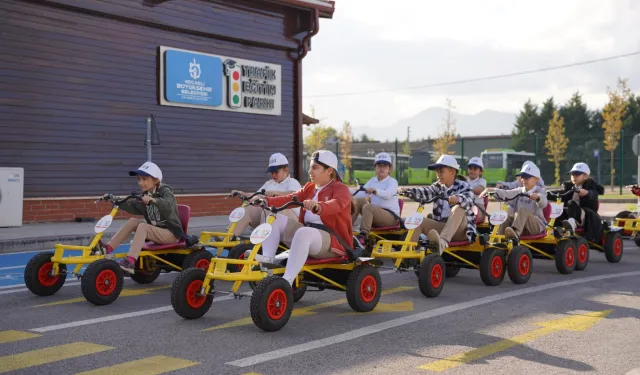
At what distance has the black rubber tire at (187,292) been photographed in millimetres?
7008

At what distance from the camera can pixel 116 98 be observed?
19.5 meters

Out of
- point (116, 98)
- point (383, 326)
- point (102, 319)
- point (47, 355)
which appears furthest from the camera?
point (116, 98)

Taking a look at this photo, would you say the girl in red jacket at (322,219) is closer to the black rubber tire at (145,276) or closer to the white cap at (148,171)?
the white cap at (148,171)

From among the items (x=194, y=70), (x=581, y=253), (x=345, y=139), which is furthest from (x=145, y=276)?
(x=345, y=139)

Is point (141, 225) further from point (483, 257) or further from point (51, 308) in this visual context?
point (483, 257)

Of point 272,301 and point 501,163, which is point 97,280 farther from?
point 501,163

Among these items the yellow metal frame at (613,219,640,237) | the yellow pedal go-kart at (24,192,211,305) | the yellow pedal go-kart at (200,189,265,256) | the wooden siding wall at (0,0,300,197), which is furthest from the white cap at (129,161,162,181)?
the yellow metal frame at (613,219,640,237)

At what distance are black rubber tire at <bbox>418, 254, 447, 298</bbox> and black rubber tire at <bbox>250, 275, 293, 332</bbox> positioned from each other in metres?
2.14

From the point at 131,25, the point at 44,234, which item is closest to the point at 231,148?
the point at 131,25

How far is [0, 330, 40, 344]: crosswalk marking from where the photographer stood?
646 centimetres

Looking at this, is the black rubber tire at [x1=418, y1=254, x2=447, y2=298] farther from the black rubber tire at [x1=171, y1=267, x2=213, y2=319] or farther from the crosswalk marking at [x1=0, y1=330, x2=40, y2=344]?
the crosswalk marking at [x1=0, y1=330, x2=40, y2=344]

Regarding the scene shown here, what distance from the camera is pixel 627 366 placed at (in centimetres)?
557

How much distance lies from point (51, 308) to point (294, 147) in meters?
16.8

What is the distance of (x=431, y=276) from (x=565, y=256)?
292 cm
